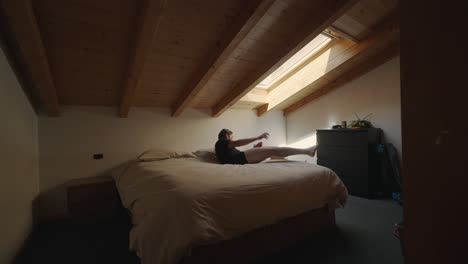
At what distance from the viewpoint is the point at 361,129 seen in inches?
126

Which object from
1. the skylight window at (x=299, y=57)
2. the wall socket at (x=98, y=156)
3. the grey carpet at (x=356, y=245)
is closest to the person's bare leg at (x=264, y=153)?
the grey carpet at (x=356, y=245)

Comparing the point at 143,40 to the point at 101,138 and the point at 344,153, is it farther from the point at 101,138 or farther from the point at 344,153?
the point at 344,153

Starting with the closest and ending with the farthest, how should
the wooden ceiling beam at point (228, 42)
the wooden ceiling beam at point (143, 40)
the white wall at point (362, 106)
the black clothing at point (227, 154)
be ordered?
the wooden ceiling beam at point (143, 40) < the wooden ceiling beam at point (228, 42) < the black clothing at point (227, 154) < the white wall at point (362, 106)

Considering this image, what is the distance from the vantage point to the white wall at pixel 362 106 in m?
3.33

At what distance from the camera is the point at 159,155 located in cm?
304

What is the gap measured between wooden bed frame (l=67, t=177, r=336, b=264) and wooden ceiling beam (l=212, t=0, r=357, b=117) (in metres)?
1.72

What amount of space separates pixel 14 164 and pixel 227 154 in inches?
83.4

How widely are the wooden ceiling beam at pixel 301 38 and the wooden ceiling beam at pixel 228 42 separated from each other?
24.6 inches

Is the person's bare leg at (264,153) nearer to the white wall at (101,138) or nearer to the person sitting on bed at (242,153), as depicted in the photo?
the person sitting on bed at (242,153)

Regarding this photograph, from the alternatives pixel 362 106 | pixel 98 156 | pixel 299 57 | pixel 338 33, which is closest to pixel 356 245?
pixel 338 33

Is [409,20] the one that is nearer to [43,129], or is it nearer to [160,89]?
[160,89]

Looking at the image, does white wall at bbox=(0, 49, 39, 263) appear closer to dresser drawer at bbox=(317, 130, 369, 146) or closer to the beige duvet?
the beige duvet

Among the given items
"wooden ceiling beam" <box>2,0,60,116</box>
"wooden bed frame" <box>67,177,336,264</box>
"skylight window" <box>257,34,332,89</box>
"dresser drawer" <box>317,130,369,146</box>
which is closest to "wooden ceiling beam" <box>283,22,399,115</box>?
"skylight window" <box>257,34,332,89</box>

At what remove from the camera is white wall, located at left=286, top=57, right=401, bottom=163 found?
10.9 ft
